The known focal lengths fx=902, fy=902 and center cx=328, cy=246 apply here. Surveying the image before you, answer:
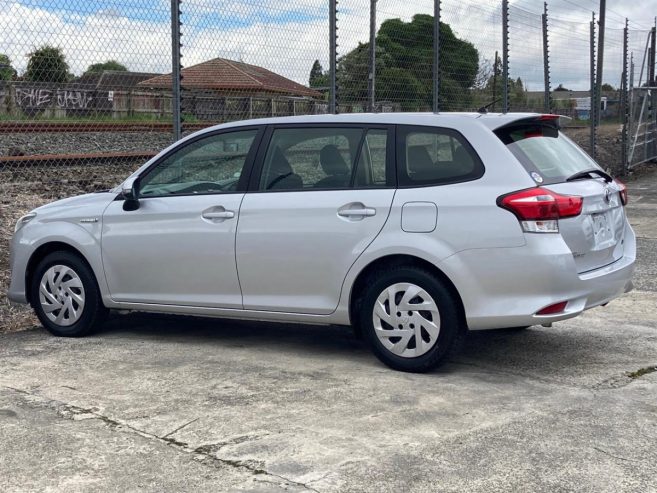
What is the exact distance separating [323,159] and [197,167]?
3.42 feet

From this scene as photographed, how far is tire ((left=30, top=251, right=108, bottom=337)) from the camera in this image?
21.3ft

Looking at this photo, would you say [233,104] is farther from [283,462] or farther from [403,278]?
[283,462]

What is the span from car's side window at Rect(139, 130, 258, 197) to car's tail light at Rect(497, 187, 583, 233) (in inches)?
78.5

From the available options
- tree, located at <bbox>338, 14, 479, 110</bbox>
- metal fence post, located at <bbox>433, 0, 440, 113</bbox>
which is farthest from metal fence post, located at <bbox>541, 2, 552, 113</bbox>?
metal fence post, located at <bbox>433, 0, 440, 113</bbox>

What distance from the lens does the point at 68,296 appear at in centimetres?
654

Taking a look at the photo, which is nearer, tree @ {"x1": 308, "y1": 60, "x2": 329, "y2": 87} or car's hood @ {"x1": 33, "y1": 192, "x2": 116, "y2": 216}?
car's hood @ {"x1": 33, "y1": 192, "x2": 116, "y2": 216}

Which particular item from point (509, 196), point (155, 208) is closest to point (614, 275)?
point (509, 196)

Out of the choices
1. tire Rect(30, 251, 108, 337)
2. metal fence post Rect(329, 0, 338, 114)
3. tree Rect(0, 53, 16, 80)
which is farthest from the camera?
metal fence post Rect(329, 0, 338, 114)

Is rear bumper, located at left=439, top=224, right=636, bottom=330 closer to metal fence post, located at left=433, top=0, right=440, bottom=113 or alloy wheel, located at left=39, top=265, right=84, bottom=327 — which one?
alloy wheel, located at left=39, top=265, right=84, bottom=327

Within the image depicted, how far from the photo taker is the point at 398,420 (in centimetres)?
461

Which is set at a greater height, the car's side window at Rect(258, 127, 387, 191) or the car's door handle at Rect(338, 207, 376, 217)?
the car's side window at Rect(258, 127, 387, 191)

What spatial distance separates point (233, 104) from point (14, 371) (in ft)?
17.5

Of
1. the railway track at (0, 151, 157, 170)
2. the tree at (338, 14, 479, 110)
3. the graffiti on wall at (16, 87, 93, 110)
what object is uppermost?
the tree at (338, 14, 479, 110)

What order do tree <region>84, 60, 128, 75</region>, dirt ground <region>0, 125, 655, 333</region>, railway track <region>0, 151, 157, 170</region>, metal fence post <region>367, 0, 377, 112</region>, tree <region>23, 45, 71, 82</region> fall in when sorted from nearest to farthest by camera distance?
tree <region>23, 45, 71, 82</region> < tree <region>84, 60, 128, 75</region> < dirt ground <region>0, 125, 655, 333</region> < metal fence post <region>367, 0, 377, 112</region> < railway track <region>0, 151, 157, 170</region>
